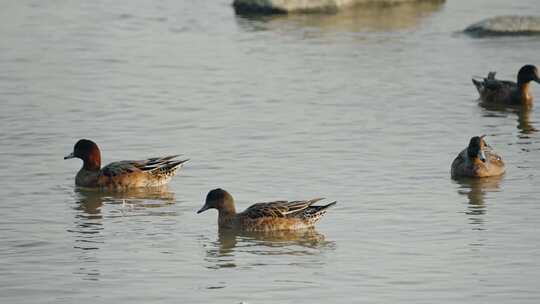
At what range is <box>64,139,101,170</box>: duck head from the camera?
1739cm

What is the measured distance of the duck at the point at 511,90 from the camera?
75.7ft

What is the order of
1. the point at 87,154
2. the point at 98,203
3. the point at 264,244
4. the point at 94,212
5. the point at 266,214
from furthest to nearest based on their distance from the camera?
1. the point at 87,154
2. the point at 98,203
3. the point at 94,212
4. the point at 266,214
5. the point at 264,244

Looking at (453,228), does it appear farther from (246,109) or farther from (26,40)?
(26,40)

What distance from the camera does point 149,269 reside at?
12.9m

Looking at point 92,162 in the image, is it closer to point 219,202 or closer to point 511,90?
point 219,202

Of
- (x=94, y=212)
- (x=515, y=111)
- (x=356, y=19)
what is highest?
(x=356, y=19)

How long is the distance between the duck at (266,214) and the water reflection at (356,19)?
15.0 m

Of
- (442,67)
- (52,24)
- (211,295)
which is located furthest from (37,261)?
(52,24)

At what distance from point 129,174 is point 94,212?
1295 mm

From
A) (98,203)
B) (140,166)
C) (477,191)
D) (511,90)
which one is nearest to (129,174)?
(140,166)

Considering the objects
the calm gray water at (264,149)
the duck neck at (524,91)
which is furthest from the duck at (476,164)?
the duck neck at (524,91)

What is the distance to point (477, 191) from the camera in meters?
16.9

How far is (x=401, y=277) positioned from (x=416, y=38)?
1647cm

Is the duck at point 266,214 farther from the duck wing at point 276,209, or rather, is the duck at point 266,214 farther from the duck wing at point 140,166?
the duck wing at point 140,166
